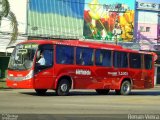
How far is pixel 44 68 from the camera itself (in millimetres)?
25844

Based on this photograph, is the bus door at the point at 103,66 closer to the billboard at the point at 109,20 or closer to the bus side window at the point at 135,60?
the bus side window at the point at 135,60

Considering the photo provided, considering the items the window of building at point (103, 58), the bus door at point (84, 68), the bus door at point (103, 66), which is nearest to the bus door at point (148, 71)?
the bus door at point (103, 66)

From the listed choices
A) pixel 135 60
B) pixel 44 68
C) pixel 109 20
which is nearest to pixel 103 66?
pixel 135 60

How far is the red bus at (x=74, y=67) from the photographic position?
25672mm

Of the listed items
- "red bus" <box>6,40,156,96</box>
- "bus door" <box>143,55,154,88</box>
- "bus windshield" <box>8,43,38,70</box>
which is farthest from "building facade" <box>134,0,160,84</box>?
"bus windshield" <box>8,43,38,70</box>

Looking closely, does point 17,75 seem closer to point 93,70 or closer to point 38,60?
point 38,60

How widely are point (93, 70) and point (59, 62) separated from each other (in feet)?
8.90

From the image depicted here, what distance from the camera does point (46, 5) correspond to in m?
50.5

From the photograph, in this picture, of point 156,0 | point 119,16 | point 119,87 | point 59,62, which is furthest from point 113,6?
point 59,62

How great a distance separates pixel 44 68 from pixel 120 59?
6218mm

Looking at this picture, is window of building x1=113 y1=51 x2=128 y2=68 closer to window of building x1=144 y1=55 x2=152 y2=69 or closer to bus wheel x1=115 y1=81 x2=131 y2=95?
bus wheel x1=115 y1=81 x2=131 y2=95

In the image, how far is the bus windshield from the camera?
25.6 meters

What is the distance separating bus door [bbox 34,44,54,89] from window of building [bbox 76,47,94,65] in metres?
2.01

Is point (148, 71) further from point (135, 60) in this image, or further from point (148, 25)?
point (148, 25)
